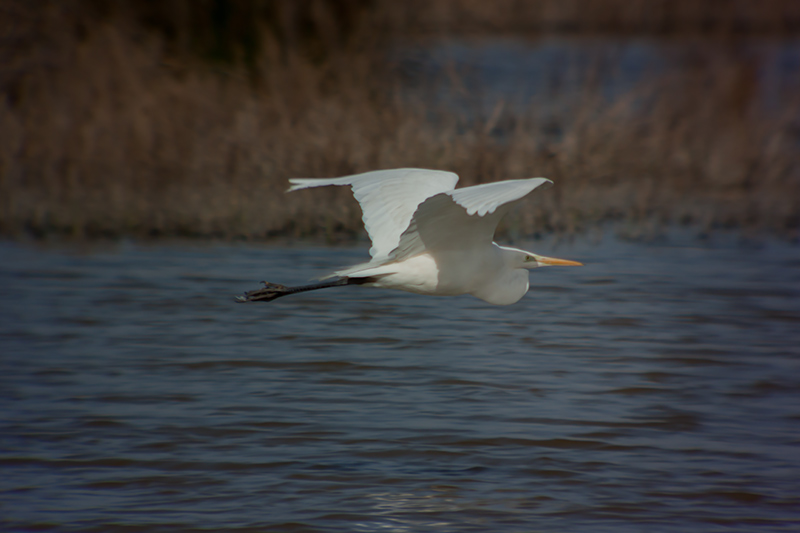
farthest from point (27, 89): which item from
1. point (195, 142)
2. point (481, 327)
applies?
point (481, 327)

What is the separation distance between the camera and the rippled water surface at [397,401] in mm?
4309

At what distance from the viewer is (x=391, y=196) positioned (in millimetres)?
5156

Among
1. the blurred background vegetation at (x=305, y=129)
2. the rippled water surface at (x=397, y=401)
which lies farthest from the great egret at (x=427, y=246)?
the blurred background vegetation at (x=305, y=129)

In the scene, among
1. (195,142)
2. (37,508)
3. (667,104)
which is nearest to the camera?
(37,508)

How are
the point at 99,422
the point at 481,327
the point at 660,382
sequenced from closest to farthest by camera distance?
the point at 99,422, the point at 660,382, the point at 481,327

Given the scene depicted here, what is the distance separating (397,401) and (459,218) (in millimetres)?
1321

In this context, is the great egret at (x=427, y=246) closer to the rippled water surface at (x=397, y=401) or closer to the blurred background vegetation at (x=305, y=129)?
the rippled water surface at (x=397, y=401)

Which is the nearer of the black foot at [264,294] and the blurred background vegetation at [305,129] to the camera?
the black foot at [264,294]

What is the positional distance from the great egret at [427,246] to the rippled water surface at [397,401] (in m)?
0.68

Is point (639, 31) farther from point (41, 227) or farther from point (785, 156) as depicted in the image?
point (41, 227)

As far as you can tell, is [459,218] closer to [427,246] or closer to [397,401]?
[427,246]

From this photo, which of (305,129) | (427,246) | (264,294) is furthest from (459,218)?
(305,129)

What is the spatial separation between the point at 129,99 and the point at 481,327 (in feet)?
16.1

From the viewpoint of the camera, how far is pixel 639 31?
716 inches
